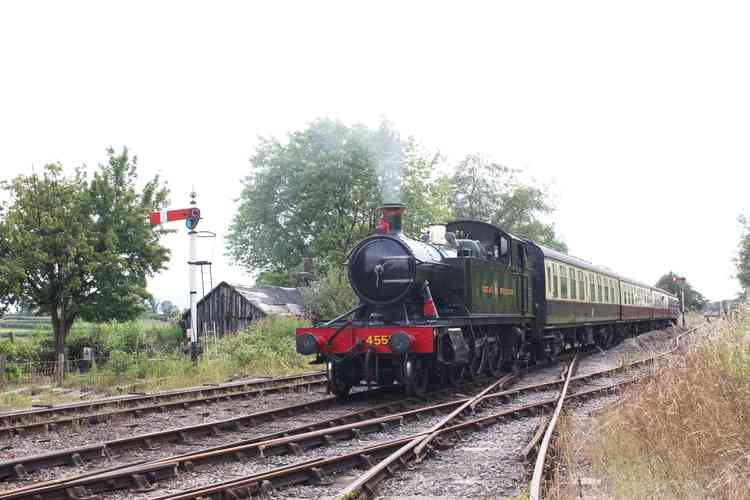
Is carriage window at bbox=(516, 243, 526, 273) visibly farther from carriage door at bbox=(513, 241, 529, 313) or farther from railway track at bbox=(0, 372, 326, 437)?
railway track at bbox=(0, 372, 326, 437)

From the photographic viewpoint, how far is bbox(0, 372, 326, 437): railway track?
361 inches

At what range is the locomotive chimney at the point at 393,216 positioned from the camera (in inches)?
481

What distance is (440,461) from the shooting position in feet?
22.6

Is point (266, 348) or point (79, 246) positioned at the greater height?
point (79, 246)

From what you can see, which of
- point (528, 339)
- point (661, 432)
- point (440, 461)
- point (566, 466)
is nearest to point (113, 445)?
point (440, 461)

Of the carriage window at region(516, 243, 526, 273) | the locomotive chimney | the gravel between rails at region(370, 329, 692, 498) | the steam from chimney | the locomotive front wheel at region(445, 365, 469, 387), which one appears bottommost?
the gravel between rails at region(370, 329, 692, 498)

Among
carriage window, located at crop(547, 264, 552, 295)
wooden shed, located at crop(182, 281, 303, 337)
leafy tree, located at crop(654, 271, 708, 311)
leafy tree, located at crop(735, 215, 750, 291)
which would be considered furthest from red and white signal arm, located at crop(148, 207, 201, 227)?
leafy tree, located at crop(654, 271, 708, 311)

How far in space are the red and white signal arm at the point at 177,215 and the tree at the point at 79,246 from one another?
6731 mm

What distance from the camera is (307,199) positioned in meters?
38.9

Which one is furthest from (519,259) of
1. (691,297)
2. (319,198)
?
(691,297)

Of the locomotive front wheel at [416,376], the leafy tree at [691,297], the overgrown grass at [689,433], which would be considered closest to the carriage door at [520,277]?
the locomotive front wheel at [416,376]

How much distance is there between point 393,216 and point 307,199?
27.0 meters

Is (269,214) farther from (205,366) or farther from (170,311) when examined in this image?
(205,366)

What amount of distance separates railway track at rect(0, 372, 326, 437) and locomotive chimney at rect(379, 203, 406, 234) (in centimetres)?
365
